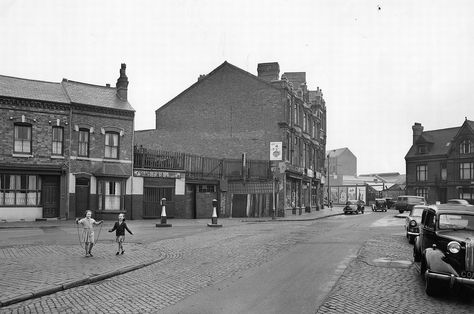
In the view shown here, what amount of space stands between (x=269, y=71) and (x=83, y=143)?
19939mm

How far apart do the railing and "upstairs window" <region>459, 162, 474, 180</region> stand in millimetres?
32934

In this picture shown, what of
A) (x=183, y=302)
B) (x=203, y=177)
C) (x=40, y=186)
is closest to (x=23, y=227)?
(x=40, y=186)

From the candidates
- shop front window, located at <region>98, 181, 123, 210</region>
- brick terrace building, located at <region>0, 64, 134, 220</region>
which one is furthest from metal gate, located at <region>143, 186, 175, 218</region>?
shop front window, located at <region>98, 181, 123, 210</region>

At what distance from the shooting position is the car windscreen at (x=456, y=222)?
32.3ft

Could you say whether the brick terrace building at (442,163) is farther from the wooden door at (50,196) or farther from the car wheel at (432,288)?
the car wheel at (432,288)

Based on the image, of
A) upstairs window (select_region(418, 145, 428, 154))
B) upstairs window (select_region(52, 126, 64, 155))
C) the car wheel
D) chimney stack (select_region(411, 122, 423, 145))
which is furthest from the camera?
chimney stack (select_region(411, 122, 423, 145))

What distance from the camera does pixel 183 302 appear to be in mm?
8336

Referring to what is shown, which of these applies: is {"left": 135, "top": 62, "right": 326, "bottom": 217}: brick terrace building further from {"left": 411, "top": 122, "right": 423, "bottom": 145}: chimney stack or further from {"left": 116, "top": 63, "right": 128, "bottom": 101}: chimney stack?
{"left": 411, "top": 122, "right": 423, "bottom": 145}: chimney stack

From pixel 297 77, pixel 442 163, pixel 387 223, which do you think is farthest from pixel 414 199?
pixel 442 163

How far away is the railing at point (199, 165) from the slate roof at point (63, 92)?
3.68 meters

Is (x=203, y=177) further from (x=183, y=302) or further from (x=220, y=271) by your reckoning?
(x=183, y=302)

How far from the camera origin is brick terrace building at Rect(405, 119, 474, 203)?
191 feet

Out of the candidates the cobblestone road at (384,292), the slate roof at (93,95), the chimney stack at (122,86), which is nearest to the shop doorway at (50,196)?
the slate roof at (93,95)

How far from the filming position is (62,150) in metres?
28.3
